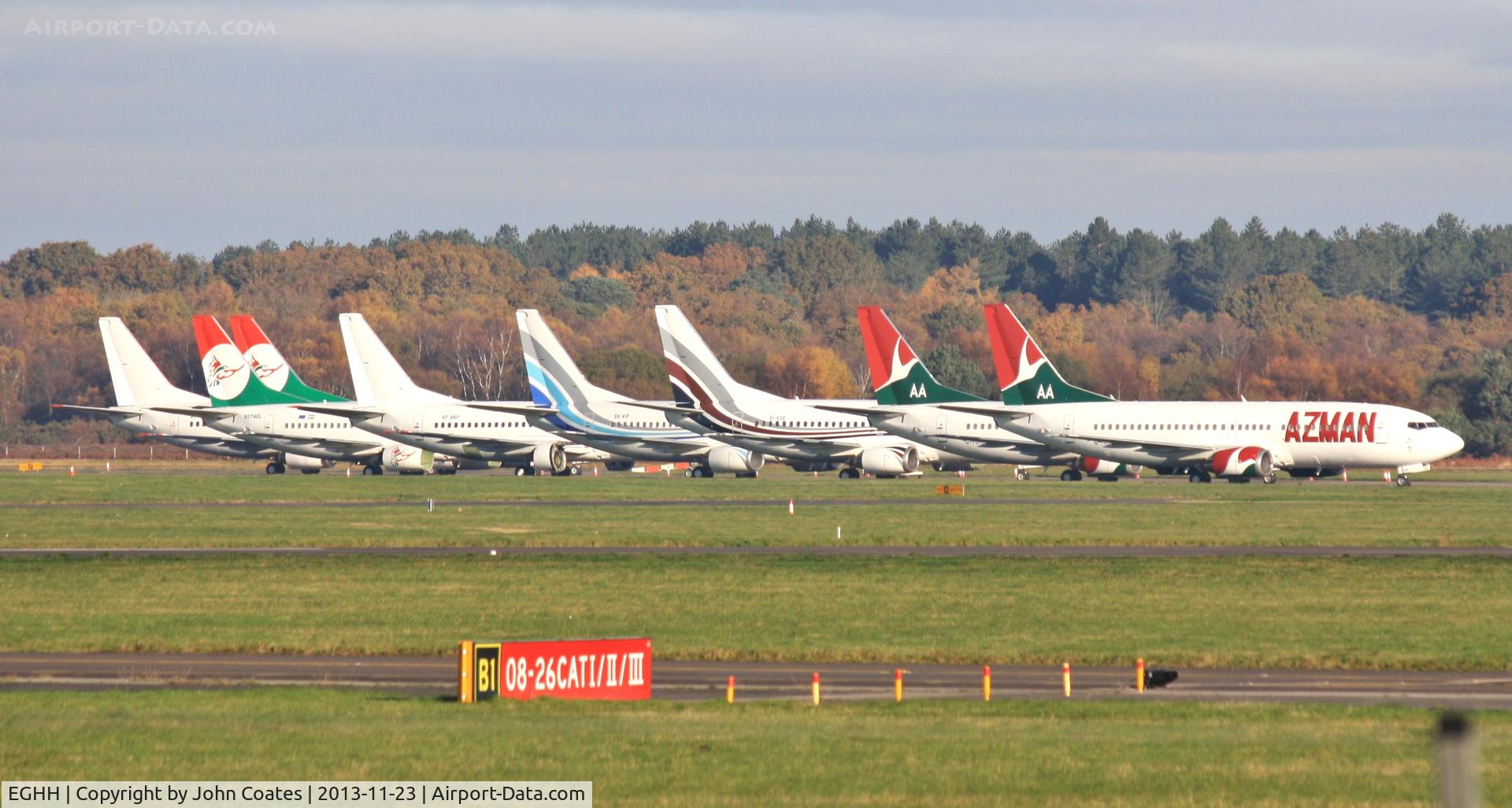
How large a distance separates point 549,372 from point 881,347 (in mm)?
20341

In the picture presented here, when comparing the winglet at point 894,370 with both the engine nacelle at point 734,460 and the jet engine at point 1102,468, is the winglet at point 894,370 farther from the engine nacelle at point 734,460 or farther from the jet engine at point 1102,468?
the engine nacelle at point 734,460

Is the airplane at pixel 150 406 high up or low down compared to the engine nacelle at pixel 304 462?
up

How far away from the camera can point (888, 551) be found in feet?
151

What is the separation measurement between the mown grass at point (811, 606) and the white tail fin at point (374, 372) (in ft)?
208

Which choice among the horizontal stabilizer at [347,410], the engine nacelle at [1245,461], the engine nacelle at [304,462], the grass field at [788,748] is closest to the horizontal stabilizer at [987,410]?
the engine nacelle at [1245,461]

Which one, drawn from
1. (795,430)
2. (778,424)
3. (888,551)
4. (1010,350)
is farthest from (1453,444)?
(888,551)

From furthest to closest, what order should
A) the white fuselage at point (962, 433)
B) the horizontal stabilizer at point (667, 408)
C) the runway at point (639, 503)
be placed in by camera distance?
the horizontal stabilizer at point (667, 408)
the white fuselage at point (962, 433)
the runway at point (639, 503)

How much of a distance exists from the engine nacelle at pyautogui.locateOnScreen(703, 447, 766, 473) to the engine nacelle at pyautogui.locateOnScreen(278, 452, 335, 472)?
24.6m

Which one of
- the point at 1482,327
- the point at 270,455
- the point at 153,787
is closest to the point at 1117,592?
the point at 153,787

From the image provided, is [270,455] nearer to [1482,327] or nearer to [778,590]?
[778,590]

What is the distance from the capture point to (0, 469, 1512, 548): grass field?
50.0 m

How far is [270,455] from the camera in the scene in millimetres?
112000

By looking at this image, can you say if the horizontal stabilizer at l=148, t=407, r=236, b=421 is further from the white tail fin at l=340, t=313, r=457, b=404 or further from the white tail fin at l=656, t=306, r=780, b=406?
the white tail fin at l=656, t=306, r=780, b=406

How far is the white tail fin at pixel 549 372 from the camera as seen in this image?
101 m
